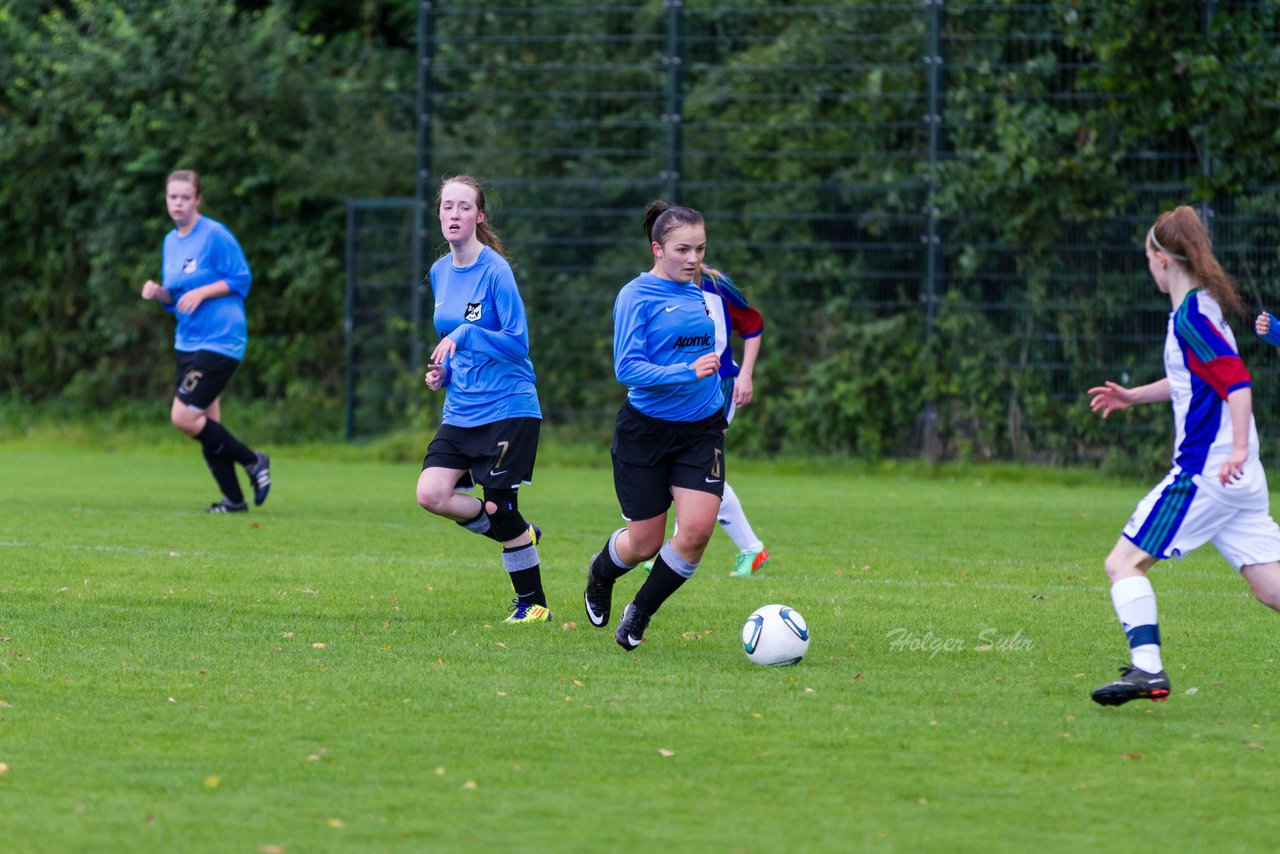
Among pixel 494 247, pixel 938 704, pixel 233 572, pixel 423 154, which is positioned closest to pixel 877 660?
pixel 938 704

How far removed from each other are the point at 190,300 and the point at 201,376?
0.52m

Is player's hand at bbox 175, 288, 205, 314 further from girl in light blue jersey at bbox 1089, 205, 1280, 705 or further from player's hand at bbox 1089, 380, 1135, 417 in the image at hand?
girl in light blue jersey at bbox 1089, 205, 1280, 705

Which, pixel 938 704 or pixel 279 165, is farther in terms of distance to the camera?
pixel 279 165

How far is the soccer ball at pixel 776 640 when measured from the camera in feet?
21.3

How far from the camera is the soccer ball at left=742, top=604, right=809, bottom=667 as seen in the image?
6.49 m

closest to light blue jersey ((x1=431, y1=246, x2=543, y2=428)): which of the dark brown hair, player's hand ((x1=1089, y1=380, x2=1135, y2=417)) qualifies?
the dark brown hair

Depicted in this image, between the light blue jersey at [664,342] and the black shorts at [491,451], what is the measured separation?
802 millimetres

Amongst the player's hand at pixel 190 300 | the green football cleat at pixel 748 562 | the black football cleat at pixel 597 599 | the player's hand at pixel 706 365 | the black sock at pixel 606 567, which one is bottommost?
the green football cleat at pixel 748 562

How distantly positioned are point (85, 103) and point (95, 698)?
15022mm

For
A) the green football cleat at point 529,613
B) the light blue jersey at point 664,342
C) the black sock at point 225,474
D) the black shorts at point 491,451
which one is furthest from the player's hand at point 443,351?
the black sock at point 225,474

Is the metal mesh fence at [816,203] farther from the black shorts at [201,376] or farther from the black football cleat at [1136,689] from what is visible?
the black football cleat at [1136,689]

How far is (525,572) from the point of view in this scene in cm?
750

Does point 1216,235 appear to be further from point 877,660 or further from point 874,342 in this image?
point 877,660

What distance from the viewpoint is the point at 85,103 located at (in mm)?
19344
